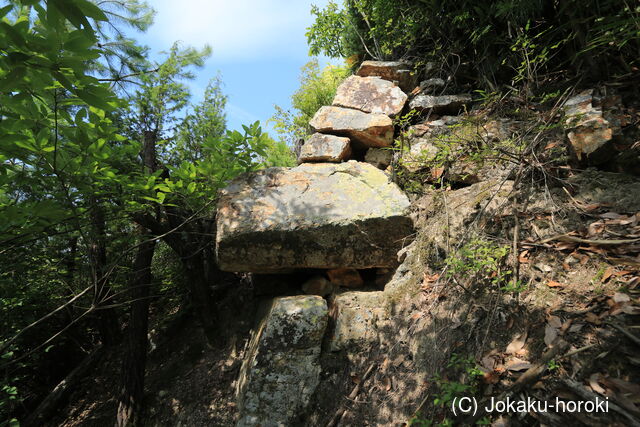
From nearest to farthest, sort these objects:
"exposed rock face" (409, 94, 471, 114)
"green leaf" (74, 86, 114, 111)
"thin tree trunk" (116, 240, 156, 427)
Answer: "green leaf" (74, 86, 114, 111), "thin tree trunk" (116, 240, 156, 427), "exposed rock face" (409, 94, 471, 114)

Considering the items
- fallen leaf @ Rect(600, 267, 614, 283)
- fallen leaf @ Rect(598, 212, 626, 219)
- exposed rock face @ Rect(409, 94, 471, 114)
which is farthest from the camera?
exposed rock face @ Rect(409, 94, 471, 114)

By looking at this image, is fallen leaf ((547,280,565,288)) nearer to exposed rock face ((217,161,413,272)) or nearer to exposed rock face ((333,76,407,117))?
exposed rock face ((217,161,413,272))

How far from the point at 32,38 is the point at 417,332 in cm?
310

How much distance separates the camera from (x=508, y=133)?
352cm

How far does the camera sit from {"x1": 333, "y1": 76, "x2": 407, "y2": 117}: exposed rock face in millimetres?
4863

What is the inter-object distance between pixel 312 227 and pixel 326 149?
157cm

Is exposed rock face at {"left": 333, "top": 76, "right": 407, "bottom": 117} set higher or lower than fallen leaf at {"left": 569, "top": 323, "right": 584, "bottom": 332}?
higher

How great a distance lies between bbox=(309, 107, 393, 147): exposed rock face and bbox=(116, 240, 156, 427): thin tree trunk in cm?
313

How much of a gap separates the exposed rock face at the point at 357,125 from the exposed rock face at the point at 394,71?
45.3 inches

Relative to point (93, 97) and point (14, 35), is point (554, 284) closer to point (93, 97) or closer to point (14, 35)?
point (93, 97)

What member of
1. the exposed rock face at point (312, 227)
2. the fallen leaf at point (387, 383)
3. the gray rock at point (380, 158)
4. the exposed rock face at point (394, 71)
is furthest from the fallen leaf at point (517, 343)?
the exposed rock face at point (394, 71)

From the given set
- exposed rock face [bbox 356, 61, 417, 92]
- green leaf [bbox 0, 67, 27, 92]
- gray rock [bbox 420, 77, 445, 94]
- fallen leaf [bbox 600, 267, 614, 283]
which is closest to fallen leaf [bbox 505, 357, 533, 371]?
fallen leaf [bbox 600, 267, 614, 283]

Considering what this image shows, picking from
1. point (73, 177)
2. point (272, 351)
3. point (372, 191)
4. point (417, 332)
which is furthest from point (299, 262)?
point (73, 177)

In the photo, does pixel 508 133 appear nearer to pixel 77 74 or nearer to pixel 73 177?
pixel 77 74
